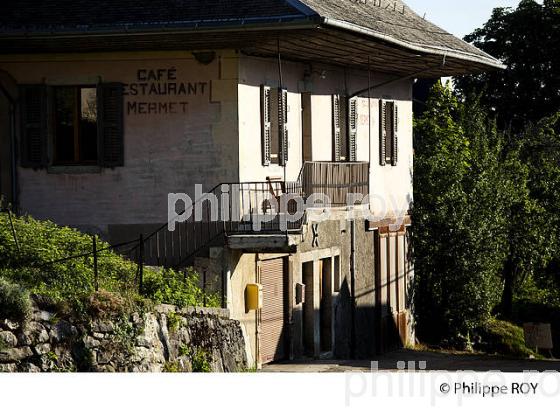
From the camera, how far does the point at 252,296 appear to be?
25.7m

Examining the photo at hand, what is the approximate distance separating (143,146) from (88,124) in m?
1.16

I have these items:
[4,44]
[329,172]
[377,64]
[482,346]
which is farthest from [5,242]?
[482,346]

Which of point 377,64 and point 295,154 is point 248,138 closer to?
point 295,154

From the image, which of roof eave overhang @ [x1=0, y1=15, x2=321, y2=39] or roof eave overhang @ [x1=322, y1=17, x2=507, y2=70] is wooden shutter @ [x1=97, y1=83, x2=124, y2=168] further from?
roof eave overhang @ [x1=322, y1=17, x2=507, y2=70]

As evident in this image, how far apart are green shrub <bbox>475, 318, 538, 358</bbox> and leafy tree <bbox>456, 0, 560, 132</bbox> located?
17015 mm

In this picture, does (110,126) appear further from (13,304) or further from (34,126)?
(13,304)

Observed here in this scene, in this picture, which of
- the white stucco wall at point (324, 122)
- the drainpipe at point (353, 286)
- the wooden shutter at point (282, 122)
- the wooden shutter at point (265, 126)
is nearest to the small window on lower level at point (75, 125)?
the white stucco wall at point (324, 122)

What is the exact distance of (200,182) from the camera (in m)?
25.6

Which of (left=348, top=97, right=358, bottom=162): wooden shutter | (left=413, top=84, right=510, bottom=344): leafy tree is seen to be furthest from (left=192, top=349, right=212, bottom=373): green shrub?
(left=413, top=84, right=510, bottom=344): leafy tree

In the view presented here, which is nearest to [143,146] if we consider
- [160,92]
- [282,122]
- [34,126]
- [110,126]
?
[110,126]

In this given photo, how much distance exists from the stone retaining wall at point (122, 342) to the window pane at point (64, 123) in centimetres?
502

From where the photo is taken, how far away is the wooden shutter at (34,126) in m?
26.2

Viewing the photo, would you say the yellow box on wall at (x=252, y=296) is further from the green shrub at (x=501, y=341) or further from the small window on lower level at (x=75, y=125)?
the green shrub at (x=501, y=341)

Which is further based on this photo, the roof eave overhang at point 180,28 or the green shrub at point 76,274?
the roof eave overhang at point 180,28
